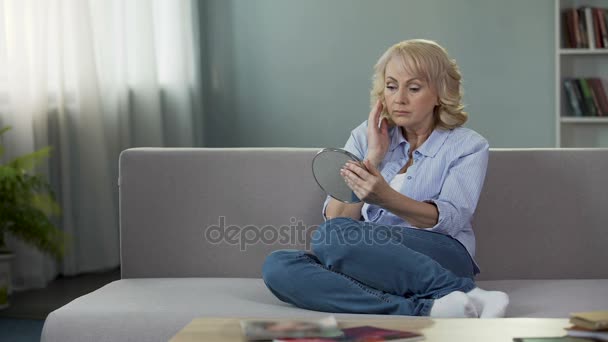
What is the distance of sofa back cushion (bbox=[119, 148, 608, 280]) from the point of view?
2.19 metres

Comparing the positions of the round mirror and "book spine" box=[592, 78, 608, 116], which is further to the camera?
"book spine" box=[592, 78, 608, 116]

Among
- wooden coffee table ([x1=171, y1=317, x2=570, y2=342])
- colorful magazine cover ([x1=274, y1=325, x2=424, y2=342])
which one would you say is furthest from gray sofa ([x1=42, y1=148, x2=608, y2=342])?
colorful magazine cover ([x1=274, y1=325, x2=424, y2=342])

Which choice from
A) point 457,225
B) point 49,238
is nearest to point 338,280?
point 457,225

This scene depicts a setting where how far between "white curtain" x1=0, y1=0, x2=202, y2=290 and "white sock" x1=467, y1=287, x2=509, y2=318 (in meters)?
2.45

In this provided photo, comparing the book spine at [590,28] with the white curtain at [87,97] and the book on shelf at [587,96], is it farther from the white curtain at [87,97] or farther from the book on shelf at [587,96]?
the white curtain at [87,97]

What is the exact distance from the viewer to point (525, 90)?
196 inches

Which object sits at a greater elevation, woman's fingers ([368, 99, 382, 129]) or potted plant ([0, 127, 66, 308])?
woman's fingers ([368, 99, 382, 129])

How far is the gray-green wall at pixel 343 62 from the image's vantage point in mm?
4953

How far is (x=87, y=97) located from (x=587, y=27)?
2654 mm

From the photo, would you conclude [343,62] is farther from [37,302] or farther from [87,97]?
[37,302]

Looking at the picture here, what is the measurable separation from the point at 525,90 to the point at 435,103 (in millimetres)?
2989

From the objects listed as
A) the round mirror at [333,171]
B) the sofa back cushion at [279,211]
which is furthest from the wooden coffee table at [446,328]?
the sofa back cushion at [279,211]

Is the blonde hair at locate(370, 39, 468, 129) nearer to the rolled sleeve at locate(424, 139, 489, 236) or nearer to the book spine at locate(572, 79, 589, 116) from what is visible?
the rolled sleeve at locate(424, 139, 489, 236)

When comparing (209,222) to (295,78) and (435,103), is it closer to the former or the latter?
(435,103)
